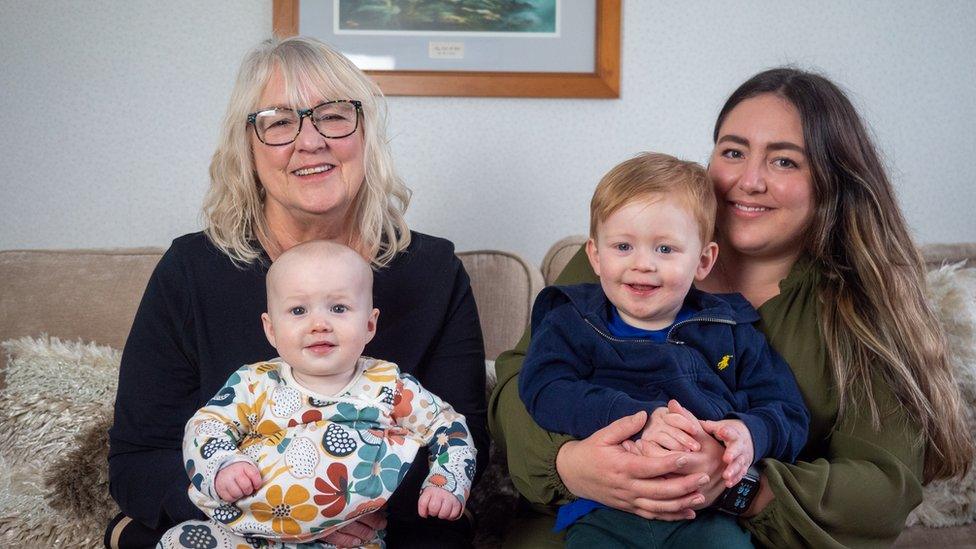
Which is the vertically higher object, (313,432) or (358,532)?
(313,432)

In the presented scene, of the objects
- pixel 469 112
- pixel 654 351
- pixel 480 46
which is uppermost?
pixel 480 46

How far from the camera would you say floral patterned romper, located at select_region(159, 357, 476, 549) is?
1.46 m

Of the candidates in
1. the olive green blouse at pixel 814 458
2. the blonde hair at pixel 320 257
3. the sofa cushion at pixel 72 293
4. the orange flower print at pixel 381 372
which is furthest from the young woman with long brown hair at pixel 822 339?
the sofa cushion at pixel 72 293

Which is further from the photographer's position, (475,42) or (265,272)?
(475,42)

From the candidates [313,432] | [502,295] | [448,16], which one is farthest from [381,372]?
[448,16]

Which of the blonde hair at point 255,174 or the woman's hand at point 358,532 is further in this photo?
the blonde hair at point 255,174

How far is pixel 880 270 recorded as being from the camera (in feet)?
5.71

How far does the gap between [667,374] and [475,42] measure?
1434mm

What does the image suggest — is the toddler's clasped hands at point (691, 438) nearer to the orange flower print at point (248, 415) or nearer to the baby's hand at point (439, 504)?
the baby's hand at point (439, 504)

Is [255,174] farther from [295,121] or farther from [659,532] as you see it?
[659,532]

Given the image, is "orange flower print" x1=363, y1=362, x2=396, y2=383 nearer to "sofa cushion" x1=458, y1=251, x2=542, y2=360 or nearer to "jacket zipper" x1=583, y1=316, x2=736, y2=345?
"jacket zipper" x1=583, y1=316, x2=736, y2=345

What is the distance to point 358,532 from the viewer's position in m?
1.57

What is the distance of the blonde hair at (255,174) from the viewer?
183 centimetres

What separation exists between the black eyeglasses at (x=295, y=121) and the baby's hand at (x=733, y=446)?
3.06ft
